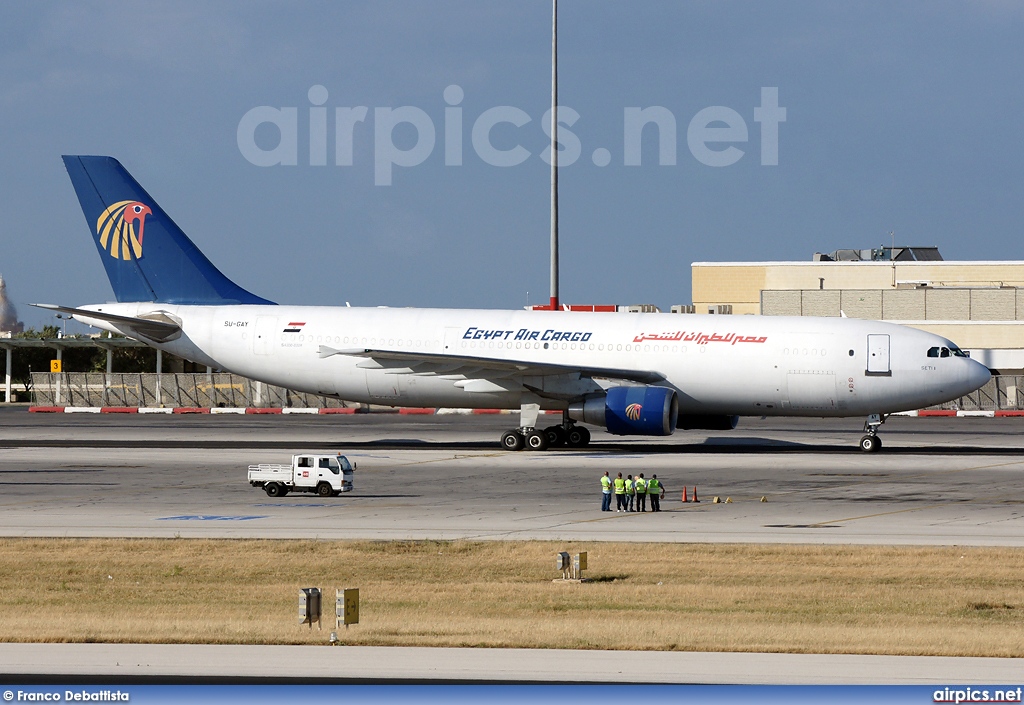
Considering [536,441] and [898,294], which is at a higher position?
[898,294]

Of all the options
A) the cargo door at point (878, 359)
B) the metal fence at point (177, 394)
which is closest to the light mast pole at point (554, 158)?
the cargo door at point (878, 359)

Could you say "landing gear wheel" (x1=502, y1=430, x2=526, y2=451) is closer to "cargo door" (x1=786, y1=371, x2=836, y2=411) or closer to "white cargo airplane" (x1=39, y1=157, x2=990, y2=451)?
"white cargo airplane" (x1=39, y1=157, x2=990, y2=451)

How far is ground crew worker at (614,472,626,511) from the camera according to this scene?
29.1 meters

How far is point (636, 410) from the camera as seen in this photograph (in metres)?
43.8

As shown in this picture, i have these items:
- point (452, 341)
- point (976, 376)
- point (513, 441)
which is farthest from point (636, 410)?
point (976, 376)

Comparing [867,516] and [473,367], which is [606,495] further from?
[473,367]

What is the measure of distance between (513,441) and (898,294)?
61.2 m

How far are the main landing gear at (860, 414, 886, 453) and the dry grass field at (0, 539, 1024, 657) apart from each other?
22.6m

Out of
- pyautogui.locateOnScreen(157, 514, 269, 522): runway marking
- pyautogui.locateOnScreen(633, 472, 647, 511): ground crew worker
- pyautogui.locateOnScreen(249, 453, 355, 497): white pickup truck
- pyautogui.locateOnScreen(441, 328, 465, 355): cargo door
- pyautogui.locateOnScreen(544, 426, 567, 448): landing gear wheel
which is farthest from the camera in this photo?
pyautogui.locateOnScreen(441, 328, 465, 355): cargo door

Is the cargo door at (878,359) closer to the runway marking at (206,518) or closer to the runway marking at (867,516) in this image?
the runway marking at (867,516)

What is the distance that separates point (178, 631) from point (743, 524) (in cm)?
1413

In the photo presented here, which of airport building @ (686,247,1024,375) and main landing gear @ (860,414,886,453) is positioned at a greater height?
airport building @ (686,247,1024,375)

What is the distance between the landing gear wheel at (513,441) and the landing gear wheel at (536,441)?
0.77ft

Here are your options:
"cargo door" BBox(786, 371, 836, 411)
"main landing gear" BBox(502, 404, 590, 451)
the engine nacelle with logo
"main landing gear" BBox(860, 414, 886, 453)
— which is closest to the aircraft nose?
"main landing gear" BBox(860, 414, 886, 453)
